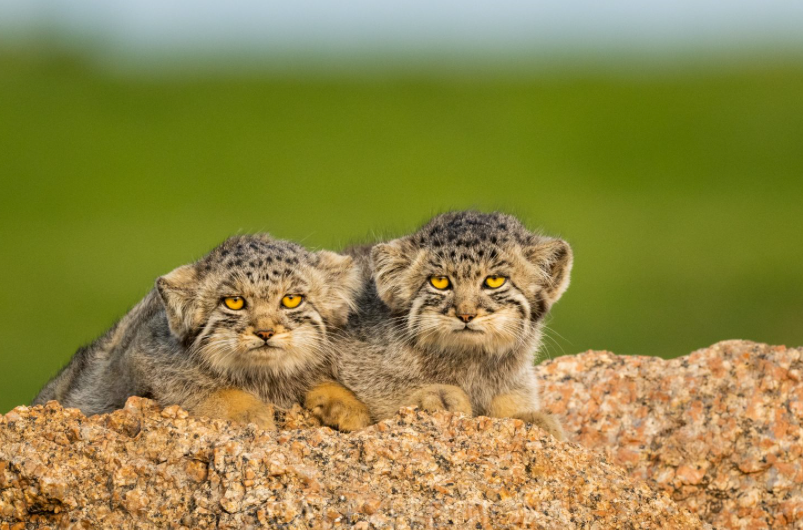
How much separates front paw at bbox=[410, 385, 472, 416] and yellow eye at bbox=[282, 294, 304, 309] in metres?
0.89

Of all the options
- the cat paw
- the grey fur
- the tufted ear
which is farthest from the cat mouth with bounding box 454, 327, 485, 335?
the grey fur

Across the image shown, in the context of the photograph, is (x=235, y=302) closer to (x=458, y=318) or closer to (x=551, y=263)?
(x=458, y=318)

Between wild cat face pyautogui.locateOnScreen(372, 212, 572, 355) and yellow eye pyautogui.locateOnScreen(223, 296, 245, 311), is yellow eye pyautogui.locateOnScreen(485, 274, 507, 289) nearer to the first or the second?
wild cat face pyautogui.locateOnScreen(372, 212, 572, 355)

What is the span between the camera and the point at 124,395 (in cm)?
727

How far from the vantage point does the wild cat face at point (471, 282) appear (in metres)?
6.64

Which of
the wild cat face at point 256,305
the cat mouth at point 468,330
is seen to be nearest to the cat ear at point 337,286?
the wild cat face at point 256,305

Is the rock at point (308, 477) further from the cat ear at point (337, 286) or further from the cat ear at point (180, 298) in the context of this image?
the cat ear at point (337, 286)

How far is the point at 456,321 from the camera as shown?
259 inches

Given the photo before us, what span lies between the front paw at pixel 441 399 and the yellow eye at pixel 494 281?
2.16ft

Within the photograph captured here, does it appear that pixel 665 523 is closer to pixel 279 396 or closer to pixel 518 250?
pixel 518 250

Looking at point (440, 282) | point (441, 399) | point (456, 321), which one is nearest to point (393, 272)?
point (440, 282)

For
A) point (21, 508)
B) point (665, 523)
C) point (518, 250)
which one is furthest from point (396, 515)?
point (518, 250)

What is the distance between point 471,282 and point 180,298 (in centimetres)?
177

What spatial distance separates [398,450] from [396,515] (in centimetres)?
51
